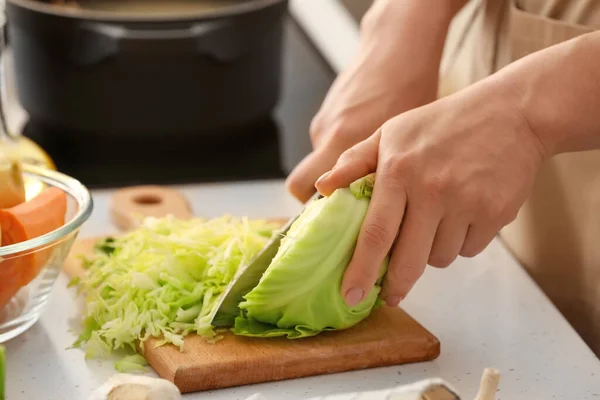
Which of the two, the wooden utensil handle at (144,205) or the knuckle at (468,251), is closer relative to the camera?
the knuckle at (468,251)

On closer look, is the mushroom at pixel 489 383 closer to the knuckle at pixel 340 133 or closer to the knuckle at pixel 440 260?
the knuckle at pixel 440 260

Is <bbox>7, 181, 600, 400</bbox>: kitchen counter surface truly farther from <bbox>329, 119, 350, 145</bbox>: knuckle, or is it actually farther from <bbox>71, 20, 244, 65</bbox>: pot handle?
<bbox>71, 20, 244, 65</bbox>: pot handle

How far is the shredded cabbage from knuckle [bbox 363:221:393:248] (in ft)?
0.74

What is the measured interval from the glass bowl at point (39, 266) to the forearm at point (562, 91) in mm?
550

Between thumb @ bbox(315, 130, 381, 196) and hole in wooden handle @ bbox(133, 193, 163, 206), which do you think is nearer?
thumb @ bbox(315, 130, 381, 196)

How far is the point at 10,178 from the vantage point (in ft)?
4.32

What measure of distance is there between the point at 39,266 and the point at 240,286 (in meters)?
0.24

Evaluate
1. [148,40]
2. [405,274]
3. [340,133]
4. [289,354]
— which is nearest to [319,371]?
[289,354]

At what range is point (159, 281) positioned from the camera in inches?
52.9

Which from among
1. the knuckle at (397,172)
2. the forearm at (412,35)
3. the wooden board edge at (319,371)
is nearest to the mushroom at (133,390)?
the wooden board edge at (319,371)

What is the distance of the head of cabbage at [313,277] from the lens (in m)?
1.21

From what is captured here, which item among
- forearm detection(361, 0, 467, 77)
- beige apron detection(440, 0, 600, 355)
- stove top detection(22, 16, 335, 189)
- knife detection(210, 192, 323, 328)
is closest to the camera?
knife detection(210, 192, 323, 328)

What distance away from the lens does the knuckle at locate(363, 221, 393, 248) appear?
3.86ft

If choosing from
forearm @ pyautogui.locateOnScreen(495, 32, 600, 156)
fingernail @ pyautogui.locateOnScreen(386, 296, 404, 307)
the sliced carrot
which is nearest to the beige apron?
forearm @ pyautogui.locateOnScreen(495, 32, 600, 156)
